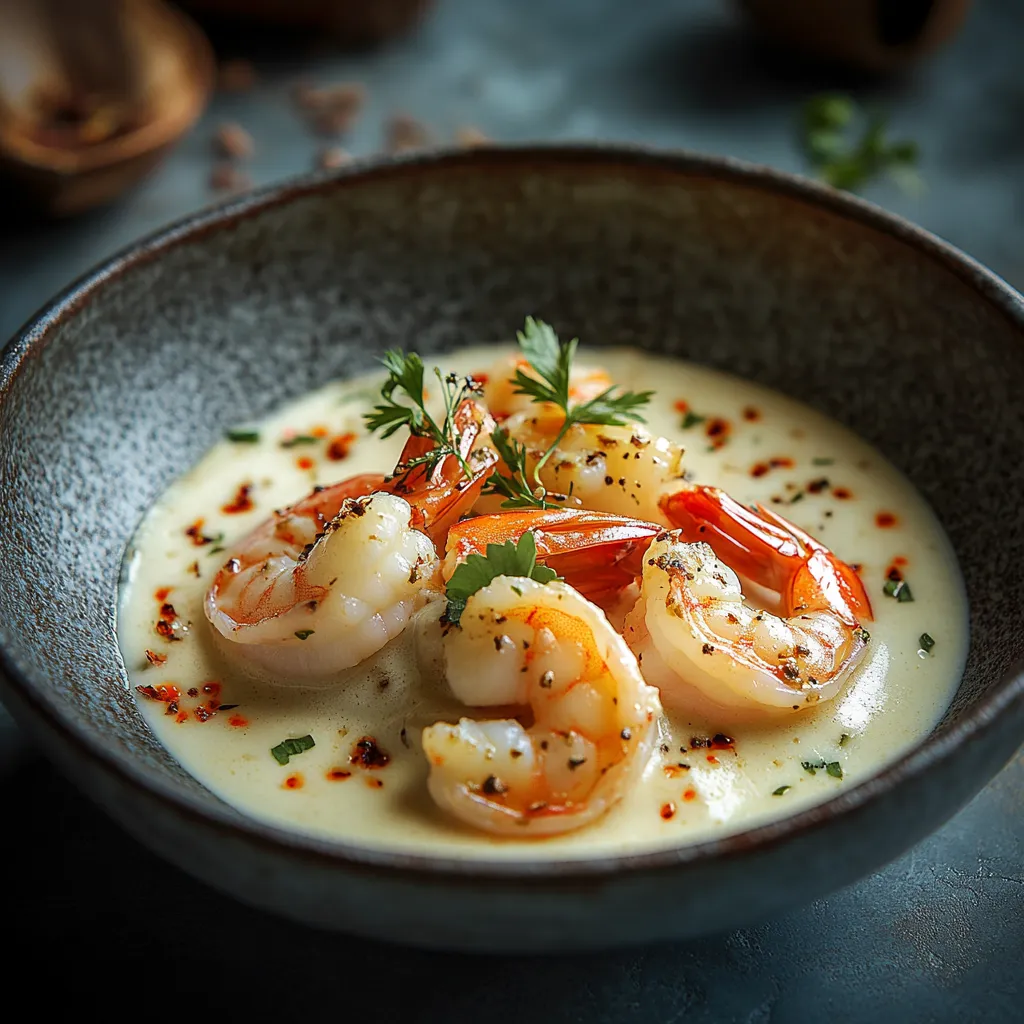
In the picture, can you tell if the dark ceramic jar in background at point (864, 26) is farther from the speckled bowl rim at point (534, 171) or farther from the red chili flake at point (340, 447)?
the red chili flake at point (340, 447)

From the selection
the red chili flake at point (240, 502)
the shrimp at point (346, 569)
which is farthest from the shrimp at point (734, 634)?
the red chili flake at point (240, 502)

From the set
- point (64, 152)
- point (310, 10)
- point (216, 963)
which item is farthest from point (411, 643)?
point (310, 10)

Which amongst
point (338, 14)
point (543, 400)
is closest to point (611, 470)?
point (543, 400)

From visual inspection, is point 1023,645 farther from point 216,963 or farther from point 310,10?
point 310,10

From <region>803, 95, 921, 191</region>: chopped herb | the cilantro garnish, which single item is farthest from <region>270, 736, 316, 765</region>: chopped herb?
<region>803, 95, 921, 191</region>: chopped herb

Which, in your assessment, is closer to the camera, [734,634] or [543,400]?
[734,634]

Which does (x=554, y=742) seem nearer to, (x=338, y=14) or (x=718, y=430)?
(x=718, y=430)
